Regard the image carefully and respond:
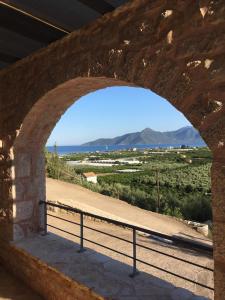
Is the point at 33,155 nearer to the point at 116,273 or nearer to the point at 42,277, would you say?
the point at 42,277

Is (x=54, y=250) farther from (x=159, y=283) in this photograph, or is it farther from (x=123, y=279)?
(x=159, y=283)

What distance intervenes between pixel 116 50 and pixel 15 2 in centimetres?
90

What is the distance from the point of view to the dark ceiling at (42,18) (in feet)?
8.29

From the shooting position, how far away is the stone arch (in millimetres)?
1967

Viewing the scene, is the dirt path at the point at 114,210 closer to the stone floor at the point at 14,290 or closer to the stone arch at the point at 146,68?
the stone floor at the point at 14,290

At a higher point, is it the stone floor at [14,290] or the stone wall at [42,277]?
the stone wall at [42,277]

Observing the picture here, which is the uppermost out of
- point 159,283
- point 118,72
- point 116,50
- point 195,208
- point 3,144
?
point 116,50

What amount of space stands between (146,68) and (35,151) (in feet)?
7.91

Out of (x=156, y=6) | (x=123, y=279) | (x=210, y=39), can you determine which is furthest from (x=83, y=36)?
(x=123, y=279)

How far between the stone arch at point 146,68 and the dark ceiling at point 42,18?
0.10m

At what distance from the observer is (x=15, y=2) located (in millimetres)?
2486

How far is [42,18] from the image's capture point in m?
2.78

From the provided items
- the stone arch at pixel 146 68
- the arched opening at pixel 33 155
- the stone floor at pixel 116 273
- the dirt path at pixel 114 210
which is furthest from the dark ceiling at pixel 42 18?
the dirt path at pixel 114 210

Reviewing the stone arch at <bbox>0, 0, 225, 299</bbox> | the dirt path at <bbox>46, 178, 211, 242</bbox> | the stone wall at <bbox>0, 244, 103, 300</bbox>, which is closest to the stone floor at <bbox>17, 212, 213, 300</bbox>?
the stone wall at <bbox>0, 244, 103, 300</bbox>
